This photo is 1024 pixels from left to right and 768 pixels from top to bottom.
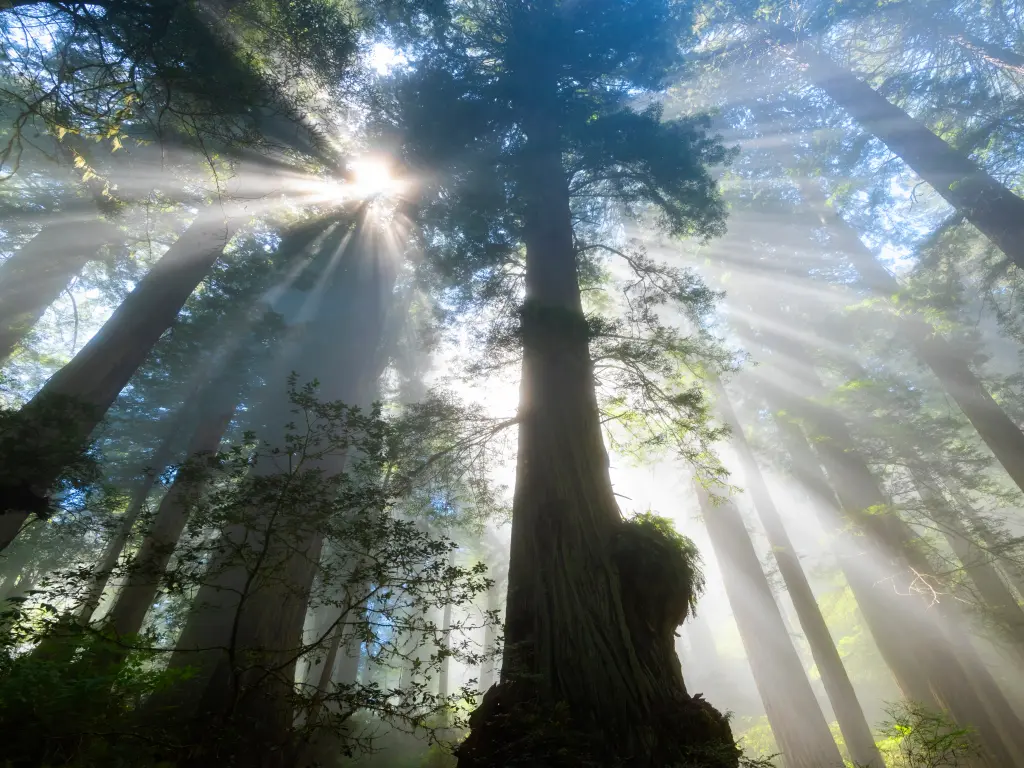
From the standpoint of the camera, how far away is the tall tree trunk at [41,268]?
45.6 feet

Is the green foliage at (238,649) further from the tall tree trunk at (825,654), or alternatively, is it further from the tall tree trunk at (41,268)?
the tall tree trunk at (41,268)

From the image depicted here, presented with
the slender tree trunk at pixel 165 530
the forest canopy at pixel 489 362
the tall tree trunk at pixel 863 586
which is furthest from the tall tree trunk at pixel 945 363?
the slender tree trunk at pixel 165 530

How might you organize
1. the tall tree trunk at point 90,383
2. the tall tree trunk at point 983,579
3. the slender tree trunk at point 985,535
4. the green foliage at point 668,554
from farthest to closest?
1. the slender tree trunk at point 985,535
2. the tall tree trunk at point 983,579
3. the tall tree trunk at point 90,383
4. the green foliage at point 668,554

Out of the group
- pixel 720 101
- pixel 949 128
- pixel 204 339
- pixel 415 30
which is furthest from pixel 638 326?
pixel 720 101

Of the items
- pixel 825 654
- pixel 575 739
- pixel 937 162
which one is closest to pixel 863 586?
pixel 825 654

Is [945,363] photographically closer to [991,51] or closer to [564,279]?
[991,51]

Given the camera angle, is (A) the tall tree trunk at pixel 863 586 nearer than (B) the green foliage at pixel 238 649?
No

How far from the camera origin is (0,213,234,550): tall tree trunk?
500 centimetres

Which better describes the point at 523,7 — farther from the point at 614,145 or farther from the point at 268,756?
the point at 268,756

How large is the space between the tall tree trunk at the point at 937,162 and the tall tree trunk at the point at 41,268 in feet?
64.2

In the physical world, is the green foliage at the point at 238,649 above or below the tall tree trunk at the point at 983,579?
below

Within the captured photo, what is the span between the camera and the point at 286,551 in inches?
189

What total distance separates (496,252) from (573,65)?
5.91m

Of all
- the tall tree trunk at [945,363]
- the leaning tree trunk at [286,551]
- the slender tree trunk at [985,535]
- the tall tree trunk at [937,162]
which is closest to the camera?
the leaning tree trunk at [286,551]
